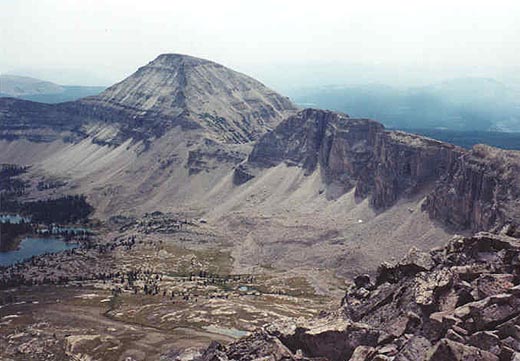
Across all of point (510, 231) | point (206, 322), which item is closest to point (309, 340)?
point (510, 231)

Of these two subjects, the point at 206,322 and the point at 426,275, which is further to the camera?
the point at 206,322

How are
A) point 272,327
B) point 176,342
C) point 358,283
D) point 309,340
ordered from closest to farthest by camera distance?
point 309,340, point 272,327, point 358,283, point 176,342

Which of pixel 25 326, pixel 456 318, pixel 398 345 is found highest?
pixel 456 318

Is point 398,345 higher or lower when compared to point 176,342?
higher

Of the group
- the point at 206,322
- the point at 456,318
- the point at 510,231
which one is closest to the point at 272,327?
the point at 456,318

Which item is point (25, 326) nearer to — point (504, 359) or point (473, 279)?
point (473, 279)

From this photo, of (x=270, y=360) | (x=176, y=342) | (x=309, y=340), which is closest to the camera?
(x=270, y=360)
